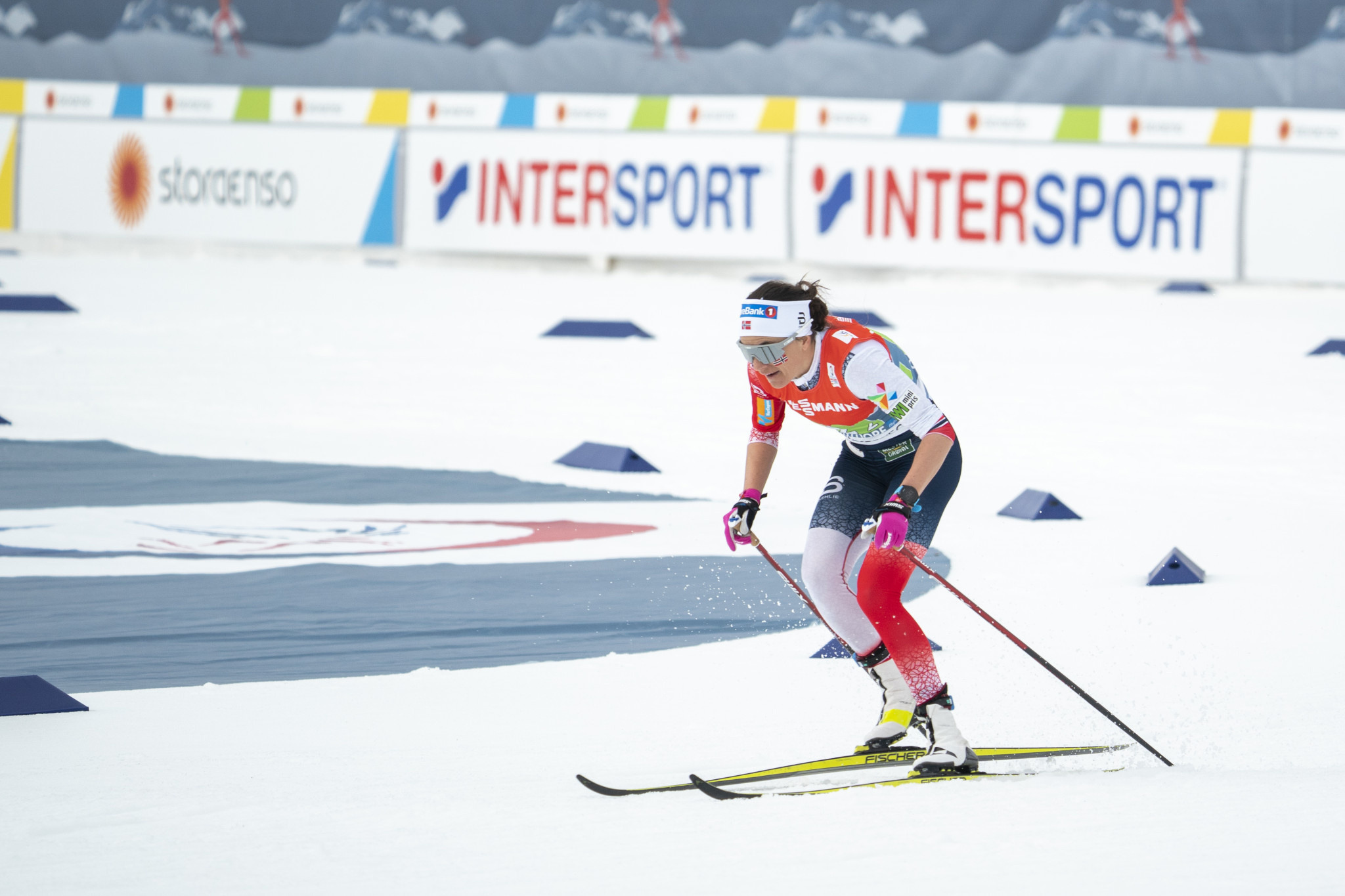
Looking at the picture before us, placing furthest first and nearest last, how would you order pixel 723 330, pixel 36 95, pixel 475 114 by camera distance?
pixel 36 95 < pixel 475 114 < pixel 723 330

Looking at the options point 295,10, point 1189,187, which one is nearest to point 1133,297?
point 1189,187

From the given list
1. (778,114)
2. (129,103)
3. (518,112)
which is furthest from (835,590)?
(129,103)

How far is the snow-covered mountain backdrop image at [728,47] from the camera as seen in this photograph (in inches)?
664

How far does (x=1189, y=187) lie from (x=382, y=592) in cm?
1205

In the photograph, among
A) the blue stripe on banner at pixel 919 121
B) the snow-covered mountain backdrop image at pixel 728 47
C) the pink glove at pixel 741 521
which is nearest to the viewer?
the pink glove at pixel 741 521

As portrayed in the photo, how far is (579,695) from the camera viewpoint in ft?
16.6

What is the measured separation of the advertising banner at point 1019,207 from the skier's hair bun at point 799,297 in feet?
42.2

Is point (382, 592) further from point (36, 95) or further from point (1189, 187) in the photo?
point (36, 95)

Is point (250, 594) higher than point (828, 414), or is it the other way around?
point (828, 414)

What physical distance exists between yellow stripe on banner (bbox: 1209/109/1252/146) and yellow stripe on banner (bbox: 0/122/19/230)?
13328mm

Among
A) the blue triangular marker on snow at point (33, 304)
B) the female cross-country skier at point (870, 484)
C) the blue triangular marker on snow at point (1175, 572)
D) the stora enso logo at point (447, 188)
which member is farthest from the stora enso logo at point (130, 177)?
the female cross-country skier at point (870, 484)

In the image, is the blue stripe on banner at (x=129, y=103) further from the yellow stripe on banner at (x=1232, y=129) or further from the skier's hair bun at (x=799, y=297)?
the skier's hair bun at (x=799, y=297)

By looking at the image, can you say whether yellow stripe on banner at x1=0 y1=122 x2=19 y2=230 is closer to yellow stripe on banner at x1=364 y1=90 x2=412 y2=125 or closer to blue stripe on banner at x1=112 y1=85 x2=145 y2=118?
blue stripe on banner at x1=112 y1=85 x2=145 y2=118

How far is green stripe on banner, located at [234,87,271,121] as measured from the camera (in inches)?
789
